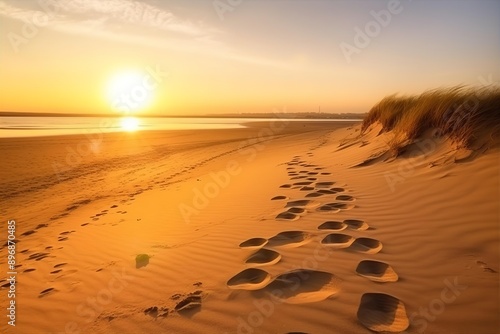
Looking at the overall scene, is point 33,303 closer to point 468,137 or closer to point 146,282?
point 146,282

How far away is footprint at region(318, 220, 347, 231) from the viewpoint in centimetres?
360

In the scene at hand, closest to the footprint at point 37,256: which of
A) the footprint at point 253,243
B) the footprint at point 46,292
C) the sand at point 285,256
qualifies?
the sand at point 285,256

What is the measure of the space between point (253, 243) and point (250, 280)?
832 mm

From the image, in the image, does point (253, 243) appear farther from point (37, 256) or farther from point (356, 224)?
point (37, 256)

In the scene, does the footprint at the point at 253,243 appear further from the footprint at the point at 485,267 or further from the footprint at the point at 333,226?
the footprint at the point at 485,267

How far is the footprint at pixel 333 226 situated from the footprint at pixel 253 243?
764mm

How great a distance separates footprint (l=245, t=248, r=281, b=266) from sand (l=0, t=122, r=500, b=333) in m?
0.02

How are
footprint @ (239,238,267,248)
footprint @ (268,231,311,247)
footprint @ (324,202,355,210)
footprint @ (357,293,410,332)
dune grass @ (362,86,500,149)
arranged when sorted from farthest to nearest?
dune grass @ (362,86,500,149)
footprint @ (324,202,355,210)
footprint @ (239,238,267,248)
footprint @ (268,231,311,247)
footprint @ (357,293,410,332)

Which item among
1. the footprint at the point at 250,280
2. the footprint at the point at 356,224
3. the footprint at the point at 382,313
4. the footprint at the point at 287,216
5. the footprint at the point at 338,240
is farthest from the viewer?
the footprint at the point at 287,216

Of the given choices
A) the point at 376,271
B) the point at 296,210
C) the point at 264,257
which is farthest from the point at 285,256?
the point at 296,210

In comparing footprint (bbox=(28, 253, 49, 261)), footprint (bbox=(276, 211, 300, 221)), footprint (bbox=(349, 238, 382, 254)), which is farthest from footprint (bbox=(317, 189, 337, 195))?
footprint (bbox=(28, 253, 49, 261))

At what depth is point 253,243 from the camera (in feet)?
11.6

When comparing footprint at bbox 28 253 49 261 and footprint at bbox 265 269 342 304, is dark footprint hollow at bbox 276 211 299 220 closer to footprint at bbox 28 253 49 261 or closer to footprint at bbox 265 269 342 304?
footprint at bbox 265 269 342 304

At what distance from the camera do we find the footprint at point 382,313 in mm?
1974
